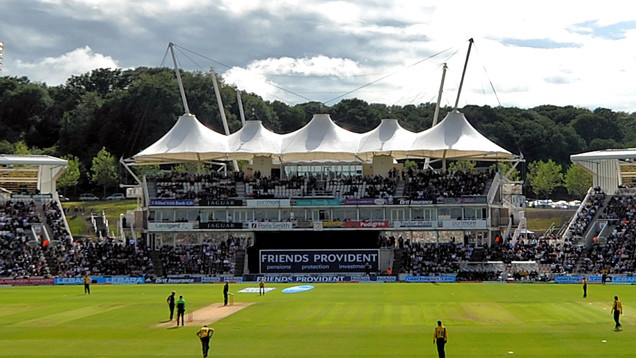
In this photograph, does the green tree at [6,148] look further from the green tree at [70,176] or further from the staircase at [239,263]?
the staircase at [239,263]

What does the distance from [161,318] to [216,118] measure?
9687cm

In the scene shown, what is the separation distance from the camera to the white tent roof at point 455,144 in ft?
232

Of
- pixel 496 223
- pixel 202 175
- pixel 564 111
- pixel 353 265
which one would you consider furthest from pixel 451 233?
pixel 564 111

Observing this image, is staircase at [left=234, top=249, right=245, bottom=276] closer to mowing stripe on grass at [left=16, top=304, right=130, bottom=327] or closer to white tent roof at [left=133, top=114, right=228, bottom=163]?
white tent roof at [left=133, top=114, right=228, bottom=163]

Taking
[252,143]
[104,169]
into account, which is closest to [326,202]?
[252,143]

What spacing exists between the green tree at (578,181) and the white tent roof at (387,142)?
53.6 metres

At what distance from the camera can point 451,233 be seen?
71.2m

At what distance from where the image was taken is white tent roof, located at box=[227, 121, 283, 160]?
73.4m

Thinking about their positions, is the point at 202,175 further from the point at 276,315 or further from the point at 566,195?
the point at 566,195

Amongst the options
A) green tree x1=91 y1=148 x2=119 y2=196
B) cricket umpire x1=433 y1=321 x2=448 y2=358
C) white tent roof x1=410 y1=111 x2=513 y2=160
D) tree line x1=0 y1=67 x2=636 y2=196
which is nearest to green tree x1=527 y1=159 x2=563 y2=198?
tree line x1=0 y1=67 x2=636 y2=196

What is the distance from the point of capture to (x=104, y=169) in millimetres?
115562

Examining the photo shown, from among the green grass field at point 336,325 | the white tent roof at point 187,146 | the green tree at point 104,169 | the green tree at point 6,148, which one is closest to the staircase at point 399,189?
the white tent roof at point 187,146

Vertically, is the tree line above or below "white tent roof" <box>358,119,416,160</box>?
above

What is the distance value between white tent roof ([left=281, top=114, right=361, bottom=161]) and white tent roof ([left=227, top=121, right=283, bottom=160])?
102cm
